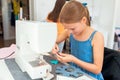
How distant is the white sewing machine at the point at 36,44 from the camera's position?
0.81m

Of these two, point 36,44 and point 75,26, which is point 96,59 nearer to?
point 75,26

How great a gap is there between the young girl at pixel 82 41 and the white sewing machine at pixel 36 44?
112 mm

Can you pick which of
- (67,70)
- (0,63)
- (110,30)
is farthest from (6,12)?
(67,70)

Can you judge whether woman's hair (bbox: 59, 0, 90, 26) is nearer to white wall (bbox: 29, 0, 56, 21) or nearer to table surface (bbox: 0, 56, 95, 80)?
table surface (bbox: 0, 56, 95, 80)

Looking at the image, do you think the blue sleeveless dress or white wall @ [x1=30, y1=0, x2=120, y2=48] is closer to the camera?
the blue sleeveless dress

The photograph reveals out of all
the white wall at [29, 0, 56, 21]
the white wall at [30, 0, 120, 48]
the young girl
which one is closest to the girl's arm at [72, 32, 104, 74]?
the young girl

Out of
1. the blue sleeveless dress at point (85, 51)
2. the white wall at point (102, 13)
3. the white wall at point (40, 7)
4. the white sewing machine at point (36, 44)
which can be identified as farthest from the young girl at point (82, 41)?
the white wall at point (40, 7)

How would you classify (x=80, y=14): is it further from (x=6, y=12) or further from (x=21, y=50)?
(x=6, y=12)

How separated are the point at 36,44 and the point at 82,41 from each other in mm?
351

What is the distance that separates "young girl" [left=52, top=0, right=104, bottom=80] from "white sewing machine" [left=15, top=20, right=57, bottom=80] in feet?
0.37

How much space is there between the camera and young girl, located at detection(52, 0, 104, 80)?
2.99 feet

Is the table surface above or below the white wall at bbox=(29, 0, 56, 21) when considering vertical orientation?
below

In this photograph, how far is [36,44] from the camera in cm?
82

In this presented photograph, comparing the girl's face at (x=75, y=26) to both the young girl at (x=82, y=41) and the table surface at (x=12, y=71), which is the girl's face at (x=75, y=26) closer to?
the young girl at (x=82, y=41)
